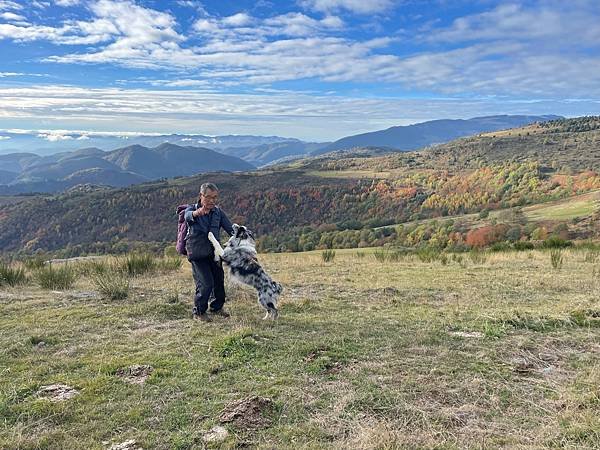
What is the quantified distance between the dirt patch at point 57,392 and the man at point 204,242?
2468 mm

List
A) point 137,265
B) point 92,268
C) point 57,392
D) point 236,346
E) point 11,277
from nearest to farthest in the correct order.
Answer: point 57,392, point 236,346, point 11,277, point 92,268, point 137,265

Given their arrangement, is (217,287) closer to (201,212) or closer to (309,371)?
(201,212)

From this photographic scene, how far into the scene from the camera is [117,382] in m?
4.25

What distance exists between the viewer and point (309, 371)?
4500 mm

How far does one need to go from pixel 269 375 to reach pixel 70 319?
3603 mm

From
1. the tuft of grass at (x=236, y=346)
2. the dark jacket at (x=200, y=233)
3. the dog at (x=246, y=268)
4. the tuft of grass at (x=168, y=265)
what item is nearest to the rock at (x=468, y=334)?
the dog at (x=246, y=268)

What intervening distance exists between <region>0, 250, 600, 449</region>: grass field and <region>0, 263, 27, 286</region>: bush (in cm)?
187

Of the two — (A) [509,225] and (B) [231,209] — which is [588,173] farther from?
(B) [231,209]

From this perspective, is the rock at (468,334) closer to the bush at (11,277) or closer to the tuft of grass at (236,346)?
the tuft of grass at (236,346)

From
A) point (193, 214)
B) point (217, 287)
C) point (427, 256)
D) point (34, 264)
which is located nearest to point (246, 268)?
point (217, 287)

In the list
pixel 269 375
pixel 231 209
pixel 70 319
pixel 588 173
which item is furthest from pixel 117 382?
pixel 231 209

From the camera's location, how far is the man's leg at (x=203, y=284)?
6.56 metres

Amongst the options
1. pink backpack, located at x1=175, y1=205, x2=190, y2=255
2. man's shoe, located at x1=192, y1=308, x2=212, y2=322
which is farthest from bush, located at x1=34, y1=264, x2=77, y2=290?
man's shoe, located at x1=192, y1=308, x2=212, y2=322

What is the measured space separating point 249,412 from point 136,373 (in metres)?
1.51
